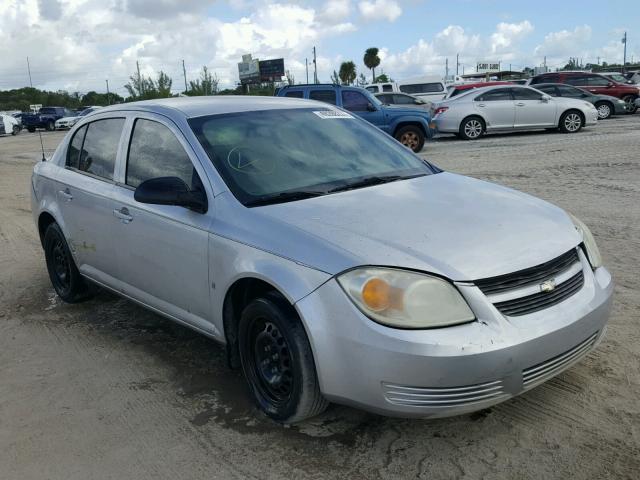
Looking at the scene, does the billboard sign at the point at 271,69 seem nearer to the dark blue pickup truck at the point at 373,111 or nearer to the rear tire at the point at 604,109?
the rear tire at the point at 604,109

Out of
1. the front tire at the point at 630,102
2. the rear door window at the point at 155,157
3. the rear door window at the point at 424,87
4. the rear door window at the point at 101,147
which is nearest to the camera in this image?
the rear door window at the point at 155,157

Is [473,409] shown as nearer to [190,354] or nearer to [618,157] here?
[190,354]

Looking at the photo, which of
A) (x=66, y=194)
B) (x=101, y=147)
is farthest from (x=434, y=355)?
(x=66, y=194)

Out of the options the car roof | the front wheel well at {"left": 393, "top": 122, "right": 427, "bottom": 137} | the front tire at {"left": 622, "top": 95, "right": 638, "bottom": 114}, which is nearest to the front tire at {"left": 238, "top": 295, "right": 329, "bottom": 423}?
the car roof

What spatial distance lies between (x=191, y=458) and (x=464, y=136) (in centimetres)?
1674

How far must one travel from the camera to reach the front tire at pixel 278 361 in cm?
292

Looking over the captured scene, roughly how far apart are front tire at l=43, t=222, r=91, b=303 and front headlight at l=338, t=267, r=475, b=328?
3.30 metres

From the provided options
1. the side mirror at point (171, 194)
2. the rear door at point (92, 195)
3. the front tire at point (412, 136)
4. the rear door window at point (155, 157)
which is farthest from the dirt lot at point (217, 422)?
the front tire at point (412, 136)

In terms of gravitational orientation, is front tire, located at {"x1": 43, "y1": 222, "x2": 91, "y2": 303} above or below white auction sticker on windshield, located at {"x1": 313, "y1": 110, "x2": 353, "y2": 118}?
below

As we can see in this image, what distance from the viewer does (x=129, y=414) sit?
345 cm

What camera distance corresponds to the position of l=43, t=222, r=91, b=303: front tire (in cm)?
522

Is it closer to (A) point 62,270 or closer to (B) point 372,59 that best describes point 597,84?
(A) point 62,270

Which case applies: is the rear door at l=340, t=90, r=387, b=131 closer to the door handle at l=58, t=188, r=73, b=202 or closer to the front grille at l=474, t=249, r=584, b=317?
the door handle at l=58, t=188, r=73, b=202

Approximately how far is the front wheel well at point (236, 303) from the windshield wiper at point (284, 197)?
42cm
